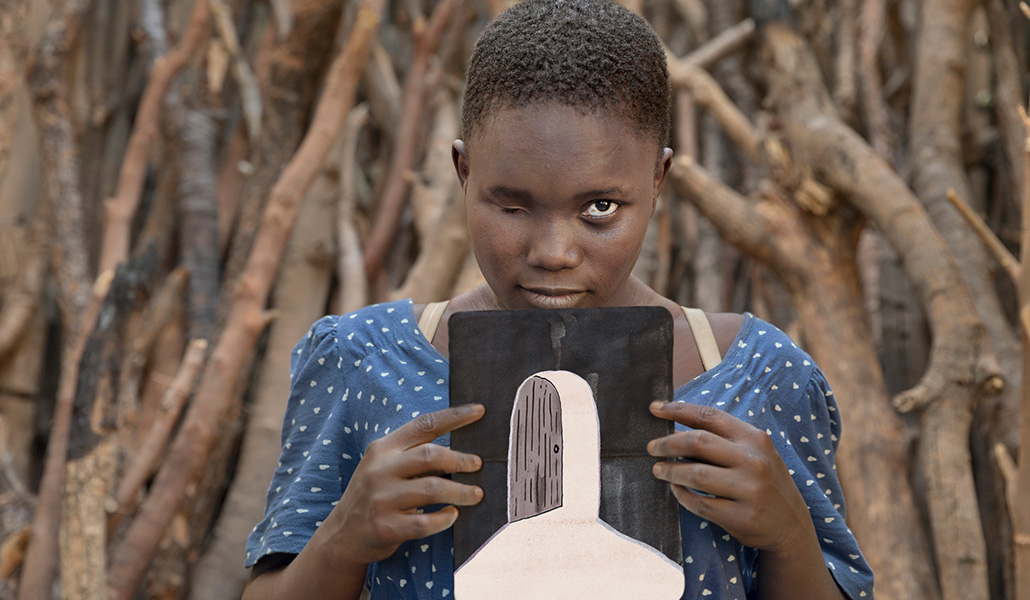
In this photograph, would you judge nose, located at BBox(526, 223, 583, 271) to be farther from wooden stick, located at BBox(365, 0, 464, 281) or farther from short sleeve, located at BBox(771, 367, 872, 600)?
wooden stick, located at BBox(365, 0, 464, 281)

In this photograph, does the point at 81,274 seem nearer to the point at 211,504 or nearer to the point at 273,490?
the point at 211,504

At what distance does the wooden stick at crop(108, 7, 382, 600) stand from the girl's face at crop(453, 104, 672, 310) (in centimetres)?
158

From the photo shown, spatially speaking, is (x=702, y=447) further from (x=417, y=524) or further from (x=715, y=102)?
(x=715, y=102)

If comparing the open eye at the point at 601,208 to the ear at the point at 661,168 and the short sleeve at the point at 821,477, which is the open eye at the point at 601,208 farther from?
the short sleeve at the point at 821,477

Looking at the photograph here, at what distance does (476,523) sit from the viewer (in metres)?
0.88

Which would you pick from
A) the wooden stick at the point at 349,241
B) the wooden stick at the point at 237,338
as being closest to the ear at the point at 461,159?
the wooden stick at the point at 237,338

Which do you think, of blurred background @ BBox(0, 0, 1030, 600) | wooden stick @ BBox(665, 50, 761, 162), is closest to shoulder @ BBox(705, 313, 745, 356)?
blurred background @ BBox(0, 0, 1030, 600)

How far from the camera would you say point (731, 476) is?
0.84m

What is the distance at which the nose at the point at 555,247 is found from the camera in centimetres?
92

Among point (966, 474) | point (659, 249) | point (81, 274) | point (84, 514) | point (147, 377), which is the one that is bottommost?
point (84, 514)

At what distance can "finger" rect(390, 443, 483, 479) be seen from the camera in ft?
2.77

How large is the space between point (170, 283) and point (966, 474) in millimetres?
2240

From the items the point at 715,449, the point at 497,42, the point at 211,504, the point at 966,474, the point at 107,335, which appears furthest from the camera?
the point at 211,504

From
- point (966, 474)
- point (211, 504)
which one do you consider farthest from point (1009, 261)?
point (211, 504)
